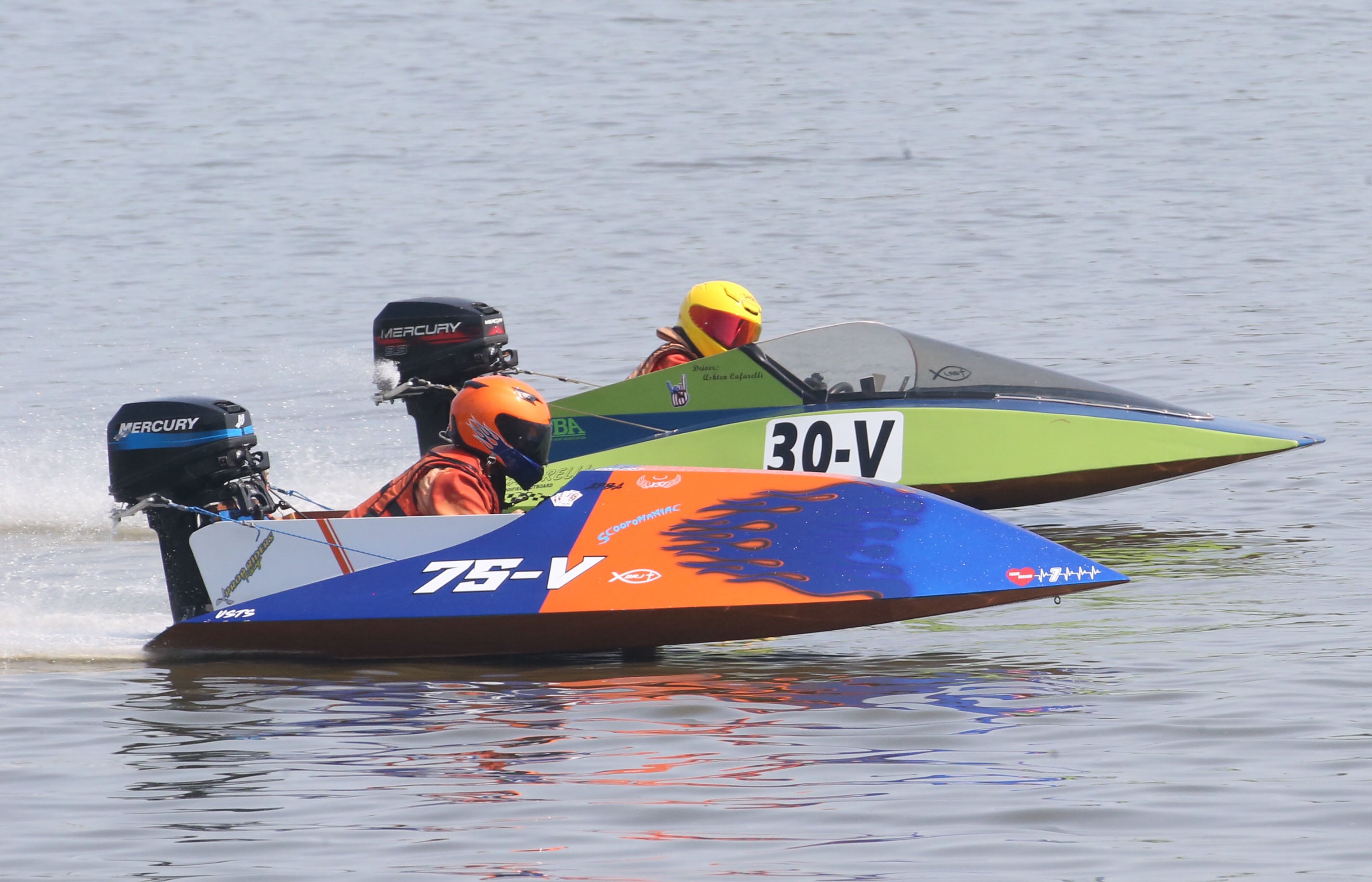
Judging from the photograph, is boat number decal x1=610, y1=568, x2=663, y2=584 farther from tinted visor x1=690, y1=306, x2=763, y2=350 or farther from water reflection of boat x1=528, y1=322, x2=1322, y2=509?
tinted visor x1=690, y1=306, x2=763, y2=350

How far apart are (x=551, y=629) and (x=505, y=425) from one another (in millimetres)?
767

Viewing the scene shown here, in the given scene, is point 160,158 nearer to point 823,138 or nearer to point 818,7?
point 823,138

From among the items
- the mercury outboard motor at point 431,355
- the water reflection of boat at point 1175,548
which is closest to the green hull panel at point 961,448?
the water reflection of boat at point 1175,548

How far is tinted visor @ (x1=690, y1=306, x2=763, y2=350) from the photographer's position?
971cm

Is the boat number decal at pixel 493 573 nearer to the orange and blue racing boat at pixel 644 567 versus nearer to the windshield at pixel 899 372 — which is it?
the orange and blue racing boat at pixel 644 567

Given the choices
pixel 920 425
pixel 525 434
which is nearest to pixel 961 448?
pixel 920 425

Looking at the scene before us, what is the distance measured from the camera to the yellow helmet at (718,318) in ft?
31.9

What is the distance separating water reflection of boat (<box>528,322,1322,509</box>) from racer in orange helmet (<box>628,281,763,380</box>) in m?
0.28

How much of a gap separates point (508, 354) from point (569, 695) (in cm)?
323

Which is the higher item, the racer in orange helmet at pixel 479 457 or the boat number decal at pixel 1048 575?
the racer in orange helmet at pixel 479 457

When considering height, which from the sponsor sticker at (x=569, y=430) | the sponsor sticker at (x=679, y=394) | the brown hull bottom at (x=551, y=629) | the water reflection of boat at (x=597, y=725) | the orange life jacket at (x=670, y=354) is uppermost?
the orange life jacket at (x=670, y=354)

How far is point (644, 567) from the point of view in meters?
6.68

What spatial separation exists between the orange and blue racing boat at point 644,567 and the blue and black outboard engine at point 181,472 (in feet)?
0.66

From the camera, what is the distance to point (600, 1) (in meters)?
33.4
